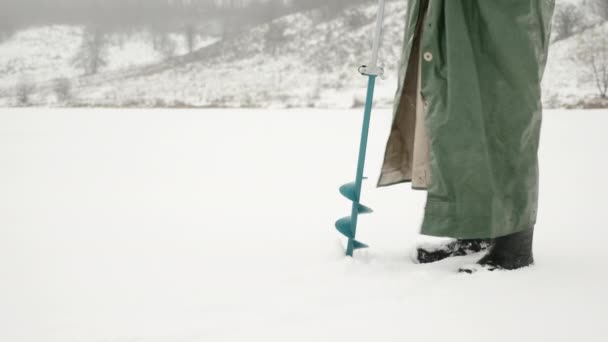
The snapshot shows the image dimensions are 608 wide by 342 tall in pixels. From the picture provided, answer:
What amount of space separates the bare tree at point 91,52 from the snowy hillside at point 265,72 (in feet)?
0.45

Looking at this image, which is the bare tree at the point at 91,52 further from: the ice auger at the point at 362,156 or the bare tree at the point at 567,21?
the bare tree at the point at 567,21

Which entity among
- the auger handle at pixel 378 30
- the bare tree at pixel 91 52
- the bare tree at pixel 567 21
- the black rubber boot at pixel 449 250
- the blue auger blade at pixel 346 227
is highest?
the bare tree at pixel 567 21

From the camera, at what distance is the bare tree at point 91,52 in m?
7.01

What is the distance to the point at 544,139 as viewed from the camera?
142 inches

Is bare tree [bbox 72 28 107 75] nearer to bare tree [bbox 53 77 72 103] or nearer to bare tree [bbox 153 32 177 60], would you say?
bare tree [bbox 53 77 72 103]

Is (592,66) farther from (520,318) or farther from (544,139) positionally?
(520,318)

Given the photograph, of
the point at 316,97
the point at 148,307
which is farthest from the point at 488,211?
the point at 316,97

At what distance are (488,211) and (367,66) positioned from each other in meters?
0.49

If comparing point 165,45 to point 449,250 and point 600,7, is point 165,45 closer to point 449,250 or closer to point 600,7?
point 449,250

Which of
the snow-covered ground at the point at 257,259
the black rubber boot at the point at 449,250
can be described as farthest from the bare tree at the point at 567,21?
the black rubber boot at the point at 449,250

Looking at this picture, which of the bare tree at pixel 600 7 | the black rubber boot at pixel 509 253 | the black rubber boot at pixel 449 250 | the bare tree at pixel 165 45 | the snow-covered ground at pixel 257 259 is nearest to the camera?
the snow-covered ground at pixel 257 259

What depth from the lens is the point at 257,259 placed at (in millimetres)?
1466

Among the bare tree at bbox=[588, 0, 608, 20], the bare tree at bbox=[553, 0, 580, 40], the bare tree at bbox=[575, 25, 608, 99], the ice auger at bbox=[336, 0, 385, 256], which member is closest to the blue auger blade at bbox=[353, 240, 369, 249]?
the ice auger at bbox=[336, 0, 385, 256]

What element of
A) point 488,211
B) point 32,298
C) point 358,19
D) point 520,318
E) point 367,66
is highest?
point 358,19
